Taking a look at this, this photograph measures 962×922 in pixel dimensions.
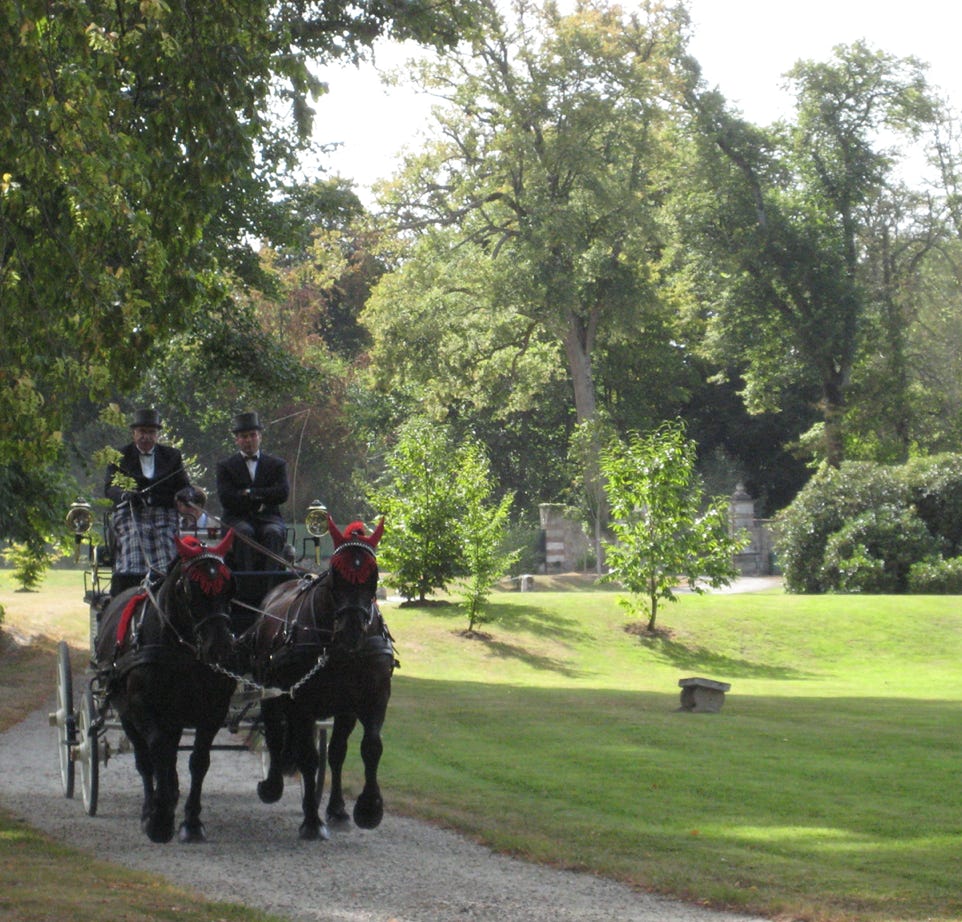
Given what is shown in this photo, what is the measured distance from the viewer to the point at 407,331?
48844 millimetres

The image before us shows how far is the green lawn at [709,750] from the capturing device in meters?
9.41

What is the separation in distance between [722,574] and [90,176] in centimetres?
2512

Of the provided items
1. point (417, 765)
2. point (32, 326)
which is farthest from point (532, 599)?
point (32, 326)

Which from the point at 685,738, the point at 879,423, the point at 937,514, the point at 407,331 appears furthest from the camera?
the point at 879,423

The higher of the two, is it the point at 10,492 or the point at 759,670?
the point at 10,492

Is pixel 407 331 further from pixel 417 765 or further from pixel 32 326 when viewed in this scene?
pixel 32 326

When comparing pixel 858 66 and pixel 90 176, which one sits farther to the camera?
pixel 858 66

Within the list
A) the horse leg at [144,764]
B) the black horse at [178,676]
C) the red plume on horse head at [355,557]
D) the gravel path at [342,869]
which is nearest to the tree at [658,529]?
the gravel path at [342,869]

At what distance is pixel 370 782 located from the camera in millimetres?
9633

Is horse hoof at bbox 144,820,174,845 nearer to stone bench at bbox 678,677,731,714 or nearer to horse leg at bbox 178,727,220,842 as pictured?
horse leg at bbox 178,727,220,842

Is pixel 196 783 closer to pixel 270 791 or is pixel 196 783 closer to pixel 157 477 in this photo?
pixel 270 791

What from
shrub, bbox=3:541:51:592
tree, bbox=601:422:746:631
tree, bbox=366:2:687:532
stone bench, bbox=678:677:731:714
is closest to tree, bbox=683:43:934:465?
tree, bbox=366:2:687:532

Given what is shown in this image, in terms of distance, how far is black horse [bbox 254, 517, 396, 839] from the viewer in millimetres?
9289

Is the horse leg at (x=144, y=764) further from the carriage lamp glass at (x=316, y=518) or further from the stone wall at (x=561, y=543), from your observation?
the stone wall at (x=561, y=543)
